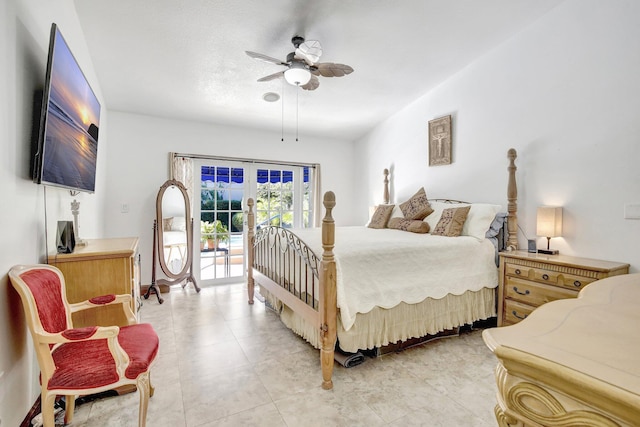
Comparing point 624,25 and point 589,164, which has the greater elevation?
point 624,25

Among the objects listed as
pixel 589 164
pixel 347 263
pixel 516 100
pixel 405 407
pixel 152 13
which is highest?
pixel 152 13

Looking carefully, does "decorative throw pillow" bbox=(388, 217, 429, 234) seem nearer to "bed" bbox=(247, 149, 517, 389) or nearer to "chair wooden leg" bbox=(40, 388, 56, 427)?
"bed" bbox=(247, 149, 517, 389)

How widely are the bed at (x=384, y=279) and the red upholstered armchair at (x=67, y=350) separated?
1.11 m

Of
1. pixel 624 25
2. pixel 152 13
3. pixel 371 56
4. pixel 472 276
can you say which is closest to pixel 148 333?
pixel 152 13

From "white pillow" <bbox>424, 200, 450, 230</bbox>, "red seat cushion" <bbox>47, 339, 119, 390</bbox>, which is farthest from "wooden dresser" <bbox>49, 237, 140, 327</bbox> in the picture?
"white pillow" <bbox>424, 200, 450, 230</bbox>

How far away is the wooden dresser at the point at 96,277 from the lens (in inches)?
71.4

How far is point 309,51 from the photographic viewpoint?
246cm

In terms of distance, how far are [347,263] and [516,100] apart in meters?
2.53

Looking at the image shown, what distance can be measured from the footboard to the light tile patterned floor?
26cm

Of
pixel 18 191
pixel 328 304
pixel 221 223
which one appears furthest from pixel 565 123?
pixel 221 223

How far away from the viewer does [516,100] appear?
10.0ft

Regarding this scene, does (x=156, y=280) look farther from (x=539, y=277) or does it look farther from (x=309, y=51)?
(x=539, y=277)

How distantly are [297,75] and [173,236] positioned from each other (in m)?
2.92

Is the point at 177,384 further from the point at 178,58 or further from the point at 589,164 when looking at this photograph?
the point at 589,164
